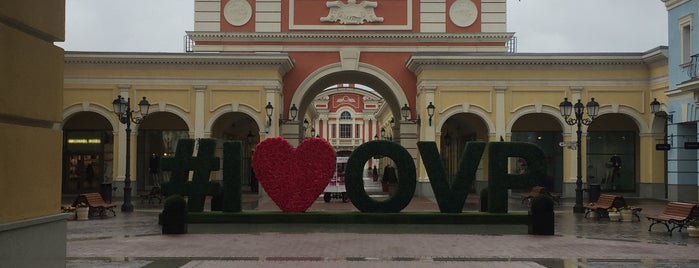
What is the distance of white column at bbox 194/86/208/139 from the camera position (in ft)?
113

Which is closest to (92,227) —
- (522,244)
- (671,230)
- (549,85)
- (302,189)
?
(302,189)

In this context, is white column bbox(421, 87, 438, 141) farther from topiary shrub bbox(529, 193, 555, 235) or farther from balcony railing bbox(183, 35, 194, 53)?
topiary shrub bbox(529, 193, 555, 235)

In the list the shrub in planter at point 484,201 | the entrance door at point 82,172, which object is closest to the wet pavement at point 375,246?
the shrub in planter at point 484,201

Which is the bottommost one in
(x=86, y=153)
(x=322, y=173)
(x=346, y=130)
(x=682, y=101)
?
(x=322, y=173)

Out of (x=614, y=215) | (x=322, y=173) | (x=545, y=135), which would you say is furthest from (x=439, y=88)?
(x=322, y=173)

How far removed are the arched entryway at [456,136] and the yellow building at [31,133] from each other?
31947mm

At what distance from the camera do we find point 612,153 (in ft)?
125

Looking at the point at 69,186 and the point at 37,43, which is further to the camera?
the point at 69,186

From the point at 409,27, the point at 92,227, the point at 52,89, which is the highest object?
the point at 409,27

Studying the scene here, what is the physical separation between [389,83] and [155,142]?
13.0m

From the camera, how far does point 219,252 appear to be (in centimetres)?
1443

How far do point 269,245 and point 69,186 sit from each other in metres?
26.1

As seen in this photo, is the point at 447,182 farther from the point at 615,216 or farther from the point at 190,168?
the point at 190,168

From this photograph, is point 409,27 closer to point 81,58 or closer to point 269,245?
point 81,58
